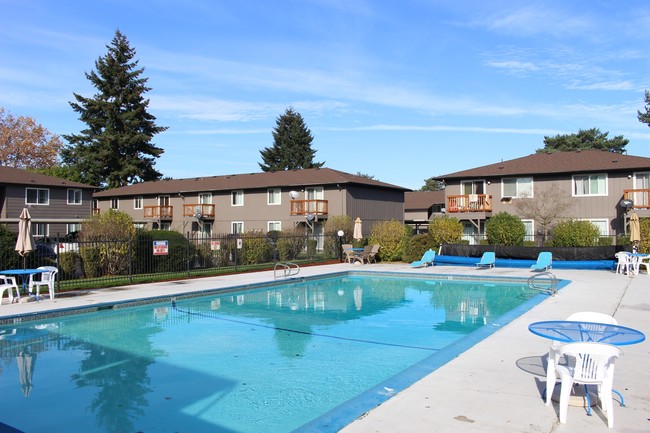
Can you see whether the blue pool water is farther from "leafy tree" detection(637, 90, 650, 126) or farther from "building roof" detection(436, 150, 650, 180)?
"leafy tree" detection(637, 90, 650, 126)

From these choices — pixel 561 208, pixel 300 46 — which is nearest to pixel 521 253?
pixel 561 208

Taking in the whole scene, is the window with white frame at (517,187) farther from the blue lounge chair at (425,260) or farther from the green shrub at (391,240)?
the blue lounge chair at (425,260)

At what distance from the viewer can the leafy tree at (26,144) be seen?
5516 centimetres

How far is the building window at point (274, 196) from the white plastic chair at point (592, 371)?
113 ft

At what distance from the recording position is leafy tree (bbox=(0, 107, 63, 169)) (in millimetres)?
55156

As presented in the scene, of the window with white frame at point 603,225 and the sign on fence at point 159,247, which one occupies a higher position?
the window with white frame at point 603,225

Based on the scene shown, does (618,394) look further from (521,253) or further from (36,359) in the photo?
(521,253)

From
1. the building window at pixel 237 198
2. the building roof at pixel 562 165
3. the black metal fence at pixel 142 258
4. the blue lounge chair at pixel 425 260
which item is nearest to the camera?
the black metal fence at pixel 142 258

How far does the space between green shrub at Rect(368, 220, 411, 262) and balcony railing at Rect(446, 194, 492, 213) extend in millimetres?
6471

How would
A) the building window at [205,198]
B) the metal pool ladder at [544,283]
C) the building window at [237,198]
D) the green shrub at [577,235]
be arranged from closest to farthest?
the metal pool ladder at [544,283], the green shrub at [577,235], the building window at [237,198], the building window at [205,198]

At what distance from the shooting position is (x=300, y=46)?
794 inches

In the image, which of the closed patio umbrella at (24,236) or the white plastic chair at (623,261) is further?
the white plastic chair at (623,261)

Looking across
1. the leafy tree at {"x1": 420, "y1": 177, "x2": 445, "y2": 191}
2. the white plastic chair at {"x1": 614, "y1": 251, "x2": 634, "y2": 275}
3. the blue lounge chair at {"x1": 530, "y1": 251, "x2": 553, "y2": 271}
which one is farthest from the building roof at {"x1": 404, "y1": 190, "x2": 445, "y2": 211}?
the white plastic chair at {"x1": 614, "y1": 251, "x2": 634, "y2": 275}

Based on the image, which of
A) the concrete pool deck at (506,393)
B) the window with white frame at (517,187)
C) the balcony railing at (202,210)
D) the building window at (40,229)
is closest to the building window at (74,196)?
the building window at (40,229)
